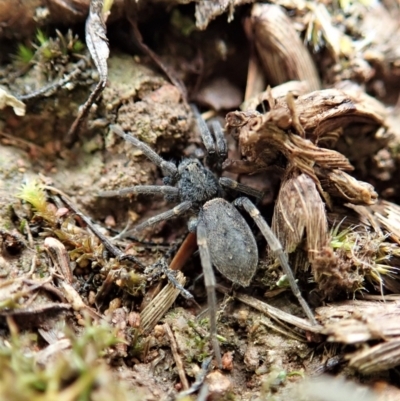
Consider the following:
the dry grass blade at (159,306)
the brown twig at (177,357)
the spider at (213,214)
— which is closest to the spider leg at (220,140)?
the spider at (213,214)

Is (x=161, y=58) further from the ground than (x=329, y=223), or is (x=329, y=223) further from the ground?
(x=161, y=58)

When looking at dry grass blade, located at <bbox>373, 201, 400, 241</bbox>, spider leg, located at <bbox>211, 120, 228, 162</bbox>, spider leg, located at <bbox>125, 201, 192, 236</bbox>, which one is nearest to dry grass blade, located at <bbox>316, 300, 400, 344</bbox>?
dry grass blade, located at <bbox>373, 201, 400, 241</bbox>

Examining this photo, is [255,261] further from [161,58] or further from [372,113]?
[161,58]

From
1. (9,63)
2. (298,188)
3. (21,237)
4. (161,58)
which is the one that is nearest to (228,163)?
(298,188)

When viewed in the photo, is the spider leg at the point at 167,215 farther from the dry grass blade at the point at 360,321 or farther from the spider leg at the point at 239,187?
the dry grass blade at the point at 360,321

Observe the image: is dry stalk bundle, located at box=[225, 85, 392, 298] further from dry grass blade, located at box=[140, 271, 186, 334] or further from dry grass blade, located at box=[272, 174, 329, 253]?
dry grass blade, located at box=[140, 271, 186, 334]

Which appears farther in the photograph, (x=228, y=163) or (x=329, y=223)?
(x=228, y=163)

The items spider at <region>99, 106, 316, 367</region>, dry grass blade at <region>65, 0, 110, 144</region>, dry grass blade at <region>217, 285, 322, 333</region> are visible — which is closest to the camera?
dry grass blade at <region>217, 285, 322, 333</region>
